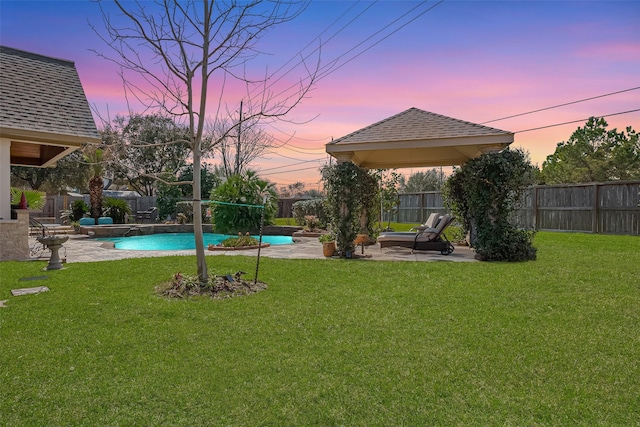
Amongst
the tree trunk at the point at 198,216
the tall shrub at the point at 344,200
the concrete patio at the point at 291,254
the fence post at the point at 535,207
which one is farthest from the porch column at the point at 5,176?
the fence post at the point at 535,207

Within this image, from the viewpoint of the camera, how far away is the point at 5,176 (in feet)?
29.6

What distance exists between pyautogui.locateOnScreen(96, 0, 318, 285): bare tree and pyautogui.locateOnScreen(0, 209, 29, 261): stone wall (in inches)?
211

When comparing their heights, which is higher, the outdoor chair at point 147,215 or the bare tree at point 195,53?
the bare tree at point 195,53

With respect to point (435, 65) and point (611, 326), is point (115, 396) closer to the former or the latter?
point (611, 326)

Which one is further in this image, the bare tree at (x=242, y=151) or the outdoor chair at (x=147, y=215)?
the bare tree at (x=242, y=151)

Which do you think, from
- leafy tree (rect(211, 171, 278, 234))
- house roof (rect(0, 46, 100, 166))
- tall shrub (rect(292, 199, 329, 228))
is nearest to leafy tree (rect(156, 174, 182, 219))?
leafy tree (rect(211, 171, 278, 234))

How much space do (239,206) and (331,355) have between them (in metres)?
13.2

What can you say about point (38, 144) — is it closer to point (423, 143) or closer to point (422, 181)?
point (423, 143)

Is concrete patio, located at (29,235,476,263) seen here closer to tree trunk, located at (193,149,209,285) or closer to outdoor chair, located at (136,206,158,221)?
tree trunk, located at (193,149,209,285)

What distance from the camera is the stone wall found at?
8.95m

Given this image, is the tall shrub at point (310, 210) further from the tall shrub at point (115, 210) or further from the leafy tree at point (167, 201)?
the tall shrub at point (115, 210)

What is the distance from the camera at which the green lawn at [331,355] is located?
98.3 inches

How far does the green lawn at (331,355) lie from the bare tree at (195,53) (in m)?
1.85

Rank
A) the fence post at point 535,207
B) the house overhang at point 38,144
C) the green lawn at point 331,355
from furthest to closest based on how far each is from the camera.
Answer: the fence post at point 535,207, the house overhang at point 38,144, the green lawn at point 331,355
